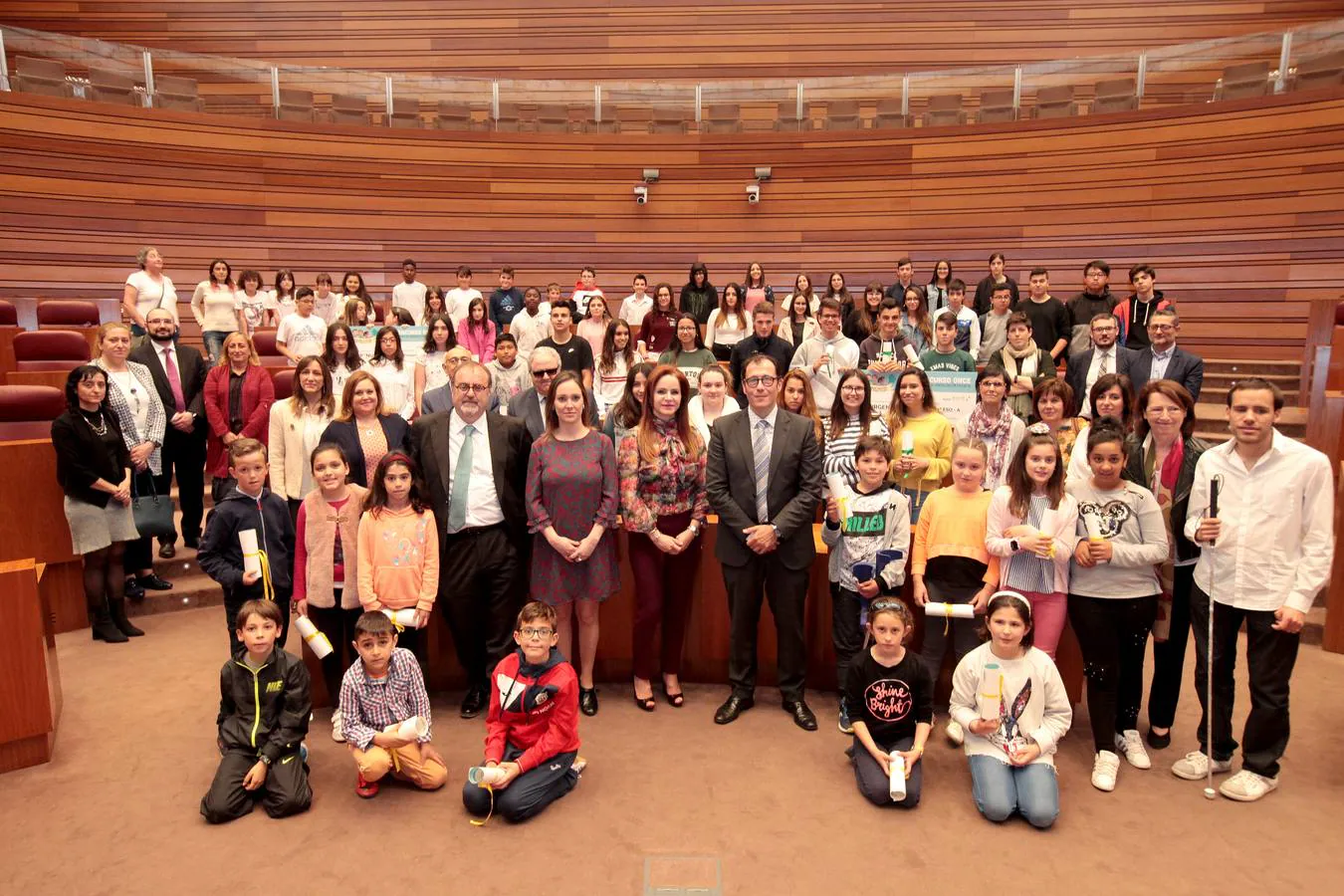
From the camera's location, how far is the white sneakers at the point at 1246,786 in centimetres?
294

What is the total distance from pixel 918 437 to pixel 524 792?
2250mm

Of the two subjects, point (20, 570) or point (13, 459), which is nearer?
point (20, 570)

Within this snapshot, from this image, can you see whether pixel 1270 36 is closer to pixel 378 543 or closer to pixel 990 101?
pixel 990 101

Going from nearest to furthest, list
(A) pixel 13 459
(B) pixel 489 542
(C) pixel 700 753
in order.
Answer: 1. (C) pixel 700 753
2. (B) pixel 489 542
3. (A) pixel 13 459

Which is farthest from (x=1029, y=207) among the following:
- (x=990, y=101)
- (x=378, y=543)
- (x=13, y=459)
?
(x=13, y=459)

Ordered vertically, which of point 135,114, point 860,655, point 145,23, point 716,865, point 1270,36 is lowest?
point 716,865

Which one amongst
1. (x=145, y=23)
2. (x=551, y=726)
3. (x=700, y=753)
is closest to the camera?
(x=551, y=726)

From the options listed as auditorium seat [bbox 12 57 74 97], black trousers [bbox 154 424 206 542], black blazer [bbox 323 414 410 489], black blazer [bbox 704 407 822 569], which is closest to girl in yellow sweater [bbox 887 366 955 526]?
black blazer [bbox 704 407 822 569]

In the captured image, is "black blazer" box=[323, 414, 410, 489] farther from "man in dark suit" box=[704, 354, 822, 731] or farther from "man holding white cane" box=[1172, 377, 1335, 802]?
"man holding white cane" box=[1172, 377, 1335, 802]

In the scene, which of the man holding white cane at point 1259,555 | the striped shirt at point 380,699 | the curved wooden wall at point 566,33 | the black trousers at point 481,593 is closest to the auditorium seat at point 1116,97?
the curved wooden wall at point 566,33

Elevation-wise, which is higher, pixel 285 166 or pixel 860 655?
pixel 285 166

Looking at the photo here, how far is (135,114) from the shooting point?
359 inches

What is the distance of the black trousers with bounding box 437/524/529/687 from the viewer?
3.56 m

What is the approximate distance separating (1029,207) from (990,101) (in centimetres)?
129
